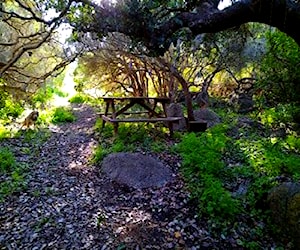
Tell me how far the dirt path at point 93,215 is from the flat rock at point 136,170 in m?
0.18

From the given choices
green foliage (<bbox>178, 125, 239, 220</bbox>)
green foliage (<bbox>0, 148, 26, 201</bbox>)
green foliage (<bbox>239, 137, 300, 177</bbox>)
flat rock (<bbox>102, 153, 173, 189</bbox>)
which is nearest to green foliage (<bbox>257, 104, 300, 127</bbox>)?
green foliage (<bbox>239, 137, 300, 177</bbox>)

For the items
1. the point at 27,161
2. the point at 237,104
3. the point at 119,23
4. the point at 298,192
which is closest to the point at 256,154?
the point at 298,192

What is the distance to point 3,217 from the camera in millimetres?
4594

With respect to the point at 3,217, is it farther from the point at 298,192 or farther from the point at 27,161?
the point at 298,192

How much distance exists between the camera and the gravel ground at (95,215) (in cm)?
399

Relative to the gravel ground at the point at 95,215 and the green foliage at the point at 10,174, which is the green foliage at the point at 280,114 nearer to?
the gravel ground at the point at 95,215

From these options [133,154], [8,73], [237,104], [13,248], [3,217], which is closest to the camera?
[13,248]

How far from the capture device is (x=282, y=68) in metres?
7.66

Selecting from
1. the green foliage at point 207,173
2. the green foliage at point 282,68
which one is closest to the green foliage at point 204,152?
the green foliage at point 207,173

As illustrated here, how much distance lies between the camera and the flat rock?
583cm

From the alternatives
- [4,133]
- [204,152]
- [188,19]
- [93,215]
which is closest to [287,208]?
[204,152]

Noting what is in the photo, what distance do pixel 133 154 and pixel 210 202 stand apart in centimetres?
250

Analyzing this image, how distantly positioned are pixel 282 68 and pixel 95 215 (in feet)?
18.6

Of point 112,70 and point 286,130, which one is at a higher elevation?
point 112,70
